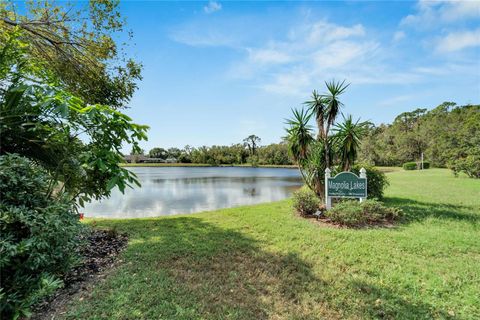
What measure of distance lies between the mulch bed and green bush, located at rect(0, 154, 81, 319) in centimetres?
35

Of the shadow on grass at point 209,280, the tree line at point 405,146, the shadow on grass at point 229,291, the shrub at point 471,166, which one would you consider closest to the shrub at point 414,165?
the tree line at point 405,146

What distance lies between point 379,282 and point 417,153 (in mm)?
44309

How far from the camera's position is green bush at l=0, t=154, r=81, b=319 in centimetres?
195

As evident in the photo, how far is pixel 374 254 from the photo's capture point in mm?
3934

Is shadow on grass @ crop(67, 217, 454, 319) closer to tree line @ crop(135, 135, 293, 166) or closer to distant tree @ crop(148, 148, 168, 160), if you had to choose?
tree line @ crop(135, 135, 293, 166)

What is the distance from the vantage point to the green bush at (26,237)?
76.7 inches

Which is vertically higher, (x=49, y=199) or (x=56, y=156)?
(x=56, y=156)

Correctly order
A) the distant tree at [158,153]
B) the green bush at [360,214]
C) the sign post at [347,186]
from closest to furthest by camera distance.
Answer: the green bush at [360,214] < the sign post at [347,186] < the distant tree at [158,153]

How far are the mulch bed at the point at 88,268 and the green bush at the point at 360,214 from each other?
4.54 m

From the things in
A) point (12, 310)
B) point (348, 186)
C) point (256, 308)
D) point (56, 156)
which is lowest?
point (256, 308)

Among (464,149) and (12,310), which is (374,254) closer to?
(12,310)

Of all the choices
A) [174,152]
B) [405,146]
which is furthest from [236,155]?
[405,146]

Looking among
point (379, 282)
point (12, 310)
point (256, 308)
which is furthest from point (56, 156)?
point (379, 282)

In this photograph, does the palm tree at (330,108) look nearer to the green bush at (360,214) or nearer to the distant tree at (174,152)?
the green bush at (360,214)
